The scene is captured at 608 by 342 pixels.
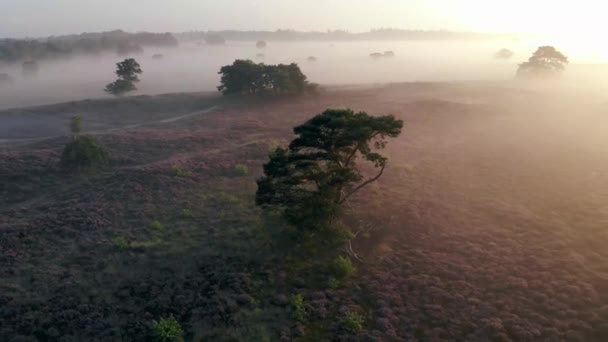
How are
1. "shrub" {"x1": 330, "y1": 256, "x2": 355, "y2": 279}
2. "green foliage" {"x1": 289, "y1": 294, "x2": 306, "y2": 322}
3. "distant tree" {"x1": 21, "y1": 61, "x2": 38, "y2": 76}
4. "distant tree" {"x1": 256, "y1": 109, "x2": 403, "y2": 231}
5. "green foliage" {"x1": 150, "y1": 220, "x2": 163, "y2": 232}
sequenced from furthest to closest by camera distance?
"distant tree" {"x1": 21, "y1": 61, "x2": 38, "y2": 76}
"green foliage" {"x1": 150, "y1": 220, "x2": 163, "y2": 232}
"distant tree" {"x1": 256, "y1": 109, "x2": 403, "y2": 231}
"shrub" {"x1": 330, "y1": 256, "x2": 355, "y2": 279}
"green foliage" {"x1": 289, "y1": 294, "x2": 306, "y2": 322}

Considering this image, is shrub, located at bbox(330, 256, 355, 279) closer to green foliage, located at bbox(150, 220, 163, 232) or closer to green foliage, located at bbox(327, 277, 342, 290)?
green foliage, located at bbox(327, 277, 342, 290)

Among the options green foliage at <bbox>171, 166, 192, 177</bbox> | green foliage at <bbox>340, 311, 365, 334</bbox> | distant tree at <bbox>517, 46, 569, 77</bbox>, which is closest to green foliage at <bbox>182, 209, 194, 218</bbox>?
green foliage at <bbox>171, 166, 192, 177</bbox>

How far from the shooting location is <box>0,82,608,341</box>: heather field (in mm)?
21047

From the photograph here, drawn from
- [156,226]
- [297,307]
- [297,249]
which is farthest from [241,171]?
[297,307]

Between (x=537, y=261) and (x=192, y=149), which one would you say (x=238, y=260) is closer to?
(x=537, y=261)

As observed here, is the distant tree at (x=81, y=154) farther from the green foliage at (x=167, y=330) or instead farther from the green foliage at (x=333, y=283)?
the green foliage at (x=333, y=283)

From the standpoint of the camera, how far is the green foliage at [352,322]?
814 inches

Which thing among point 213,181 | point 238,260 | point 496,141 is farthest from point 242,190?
point 496,141

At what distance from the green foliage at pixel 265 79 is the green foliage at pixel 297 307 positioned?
220 ft

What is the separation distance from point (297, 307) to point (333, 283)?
2857mm

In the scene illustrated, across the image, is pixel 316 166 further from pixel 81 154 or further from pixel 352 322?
pixel 81 154

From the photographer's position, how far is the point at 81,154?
44750mm

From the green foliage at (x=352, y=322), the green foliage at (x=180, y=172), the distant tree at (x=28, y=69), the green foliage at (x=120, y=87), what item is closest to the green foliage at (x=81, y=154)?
the green foliage at (x=180, y=172)

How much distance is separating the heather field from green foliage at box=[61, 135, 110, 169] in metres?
1.60
